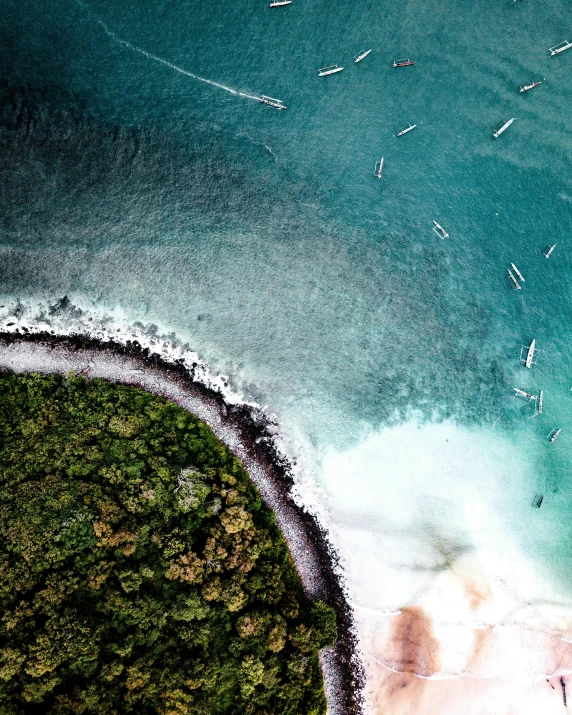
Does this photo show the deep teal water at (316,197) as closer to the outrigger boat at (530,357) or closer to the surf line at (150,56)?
the surf line at (150,56)

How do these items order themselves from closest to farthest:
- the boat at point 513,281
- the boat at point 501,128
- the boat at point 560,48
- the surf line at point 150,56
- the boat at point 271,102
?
the surf line at point 150,56 < the boat at point 271,102 < the boat at point 560,48 < the boat at point 501,128 < the boat at point 513,281

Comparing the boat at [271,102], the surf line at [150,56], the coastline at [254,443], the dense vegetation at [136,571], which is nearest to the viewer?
the dense vegetation at [136,571]

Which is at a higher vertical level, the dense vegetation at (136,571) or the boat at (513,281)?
the boat at (513,281)

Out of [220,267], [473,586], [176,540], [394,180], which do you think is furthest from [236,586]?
[394,180]

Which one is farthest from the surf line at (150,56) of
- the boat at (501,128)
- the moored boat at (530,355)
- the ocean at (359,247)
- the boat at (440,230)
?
the moored boat at (530,355)

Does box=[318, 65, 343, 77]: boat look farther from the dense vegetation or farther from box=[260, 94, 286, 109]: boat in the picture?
the dense vegetation

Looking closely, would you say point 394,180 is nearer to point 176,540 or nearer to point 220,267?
point 220,267

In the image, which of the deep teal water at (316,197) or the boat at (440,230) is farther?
the boat at (440,230)
